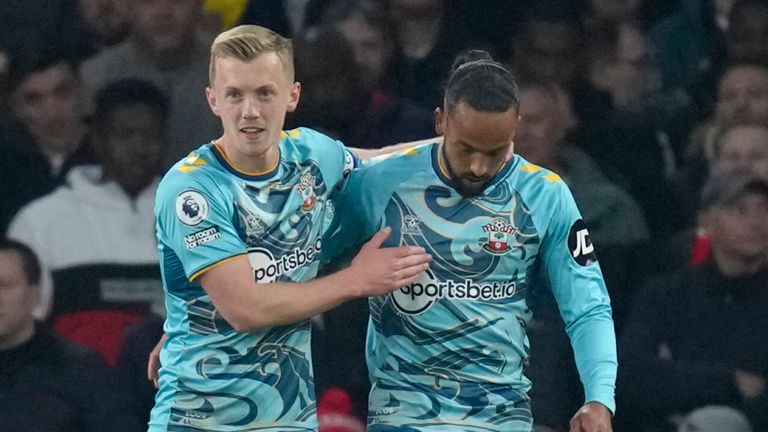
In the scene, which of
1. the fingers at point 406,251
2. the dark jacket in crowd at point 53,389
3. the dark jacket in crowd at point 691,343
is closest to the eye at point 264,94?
the fingers at point 406,251

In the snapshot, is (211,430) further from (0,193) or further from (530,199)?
(0,193)

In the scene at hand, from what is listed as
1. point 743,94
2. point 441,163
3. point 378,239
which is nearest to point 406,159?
point 441,163

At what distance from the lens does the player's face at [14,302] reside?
6.20 m

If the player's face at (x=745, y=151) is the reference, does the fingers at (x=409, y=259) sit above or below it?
below

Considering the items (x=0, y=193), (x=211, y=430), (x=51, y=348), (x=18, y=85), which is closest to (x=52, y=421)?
(x=51, y=348)

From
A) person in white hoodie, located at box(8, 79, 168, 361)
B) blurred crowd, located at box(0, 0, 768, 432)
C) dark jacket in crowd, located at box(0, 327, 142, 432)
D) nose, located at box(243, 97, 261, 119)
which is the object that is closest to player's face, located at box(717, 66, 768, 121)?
blurred crowd, located at box(0, 0, 768, 432)

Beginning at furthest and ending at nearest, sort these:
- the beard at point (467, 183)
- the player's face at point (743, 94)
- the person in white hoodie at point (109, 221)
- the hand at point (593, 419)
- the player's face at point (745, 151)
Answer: the player's face at point (743, 94), the player's face at point (745, 151), the person in white hoodie at point (109, 221), the beard at point (467, 183), the hand at point (593, 419)

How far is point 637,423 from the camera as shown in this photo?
6266 mm

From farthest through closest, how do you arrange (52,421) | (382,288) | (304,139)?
(52,421) → (304,139) → (382,288)

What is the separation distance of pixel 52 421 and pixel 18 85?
1.33m

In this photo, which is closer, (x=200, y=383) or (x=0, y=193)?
(x=200, y=383)

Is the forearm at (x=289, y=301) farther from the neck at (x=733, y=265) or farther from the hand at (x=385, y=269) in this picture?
the neck at (x=733, y=265)

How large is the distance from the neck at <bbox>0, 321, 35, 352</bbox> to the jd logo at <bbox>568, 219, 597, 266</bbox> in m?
2.57

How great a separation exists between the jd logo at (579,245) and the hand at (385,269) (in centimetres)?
39
